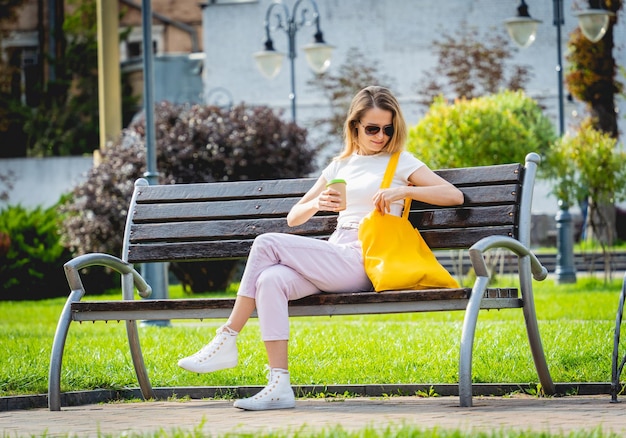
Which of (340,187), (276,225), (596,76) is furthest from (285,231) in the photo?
(596,76)

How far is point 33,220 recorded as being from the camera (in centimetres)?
2616

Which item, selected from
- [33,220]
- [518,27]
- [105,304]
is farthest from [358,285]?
[33,220]

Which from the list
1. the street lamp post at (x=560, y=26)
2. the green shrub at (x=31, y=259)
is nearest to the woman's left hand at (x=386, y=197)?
the street lamp post at (x=560, y=26)

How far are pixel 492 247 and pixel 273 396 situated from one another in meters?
1.27

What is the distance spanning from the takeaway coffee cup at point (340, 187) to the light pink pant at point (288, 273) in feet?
0.70

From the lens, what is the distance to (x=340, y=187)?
655 centimetres

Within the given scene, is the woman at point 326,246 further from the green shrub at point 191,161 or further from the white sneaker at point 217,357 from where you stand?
the green shrub at point 191,161

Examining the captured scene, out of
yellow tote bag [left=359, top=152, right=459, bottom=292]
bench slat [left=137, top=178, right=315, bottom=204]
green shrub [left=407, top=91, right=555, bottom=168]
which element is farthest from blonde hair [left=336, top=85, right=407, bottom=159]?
green shrub [left=407, top=91, right=555, bottom=168]

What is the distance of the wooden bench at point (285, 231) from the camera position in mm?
5984

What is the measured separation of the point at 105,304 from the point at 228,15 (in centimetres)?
4084

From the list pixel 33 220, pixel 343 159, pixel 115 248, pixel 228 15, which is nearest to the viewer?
pixel 343 159

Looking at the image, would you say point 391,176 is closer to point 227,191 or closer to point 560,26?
point 227,191

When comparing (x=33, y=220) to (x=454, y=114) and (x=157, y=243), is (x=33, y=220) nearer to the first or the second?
(x=454, y=114)

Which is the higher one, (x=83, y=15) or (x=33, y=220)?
(x=83, y=15)
